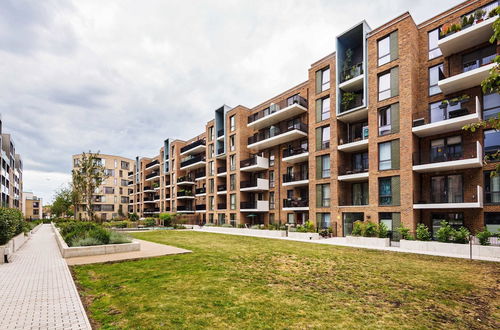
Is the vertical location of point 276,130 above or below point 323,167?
above

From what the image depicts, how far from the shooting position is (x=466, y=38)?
17.4 m

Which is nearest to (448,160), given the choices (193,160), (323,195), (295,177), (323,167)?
(323,167)

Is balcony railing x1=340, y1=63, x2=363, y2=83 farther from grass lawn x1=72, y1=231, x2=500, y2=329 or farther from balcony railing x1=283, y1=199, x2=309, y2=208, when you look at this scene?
grass lawn x1=72, y1=231, x2=500, y2=329

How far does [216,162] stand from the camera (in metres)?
38.6

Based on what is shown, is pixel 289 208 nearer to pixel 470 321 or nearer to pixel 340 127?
pixel 340 127

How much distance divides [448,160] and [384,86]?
7427mm

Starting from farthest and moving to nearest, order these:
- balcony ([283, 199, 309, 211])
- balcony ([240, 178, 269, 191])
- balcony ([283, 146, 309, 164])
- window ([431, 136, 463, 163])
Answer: balcony ([240, 178, 269, 191]), balcony ([283, 146, 309, 164]), balcony ([283, 199, 309, 211]), window ([431, 136, 463, 163])

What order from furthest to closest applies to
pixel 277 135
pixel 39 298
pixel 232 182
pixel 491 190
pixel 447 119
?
pixel 232 182 < pixel 277 135 < pixel 447 119 < pixel 491 190 < pixel 39 298

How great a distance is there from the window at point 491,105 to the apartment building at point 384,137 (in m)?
0.07

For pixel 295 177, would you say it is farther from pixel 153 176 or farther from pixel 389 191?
pixel 153 176

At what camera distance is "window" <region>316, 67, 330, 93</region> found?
82.5ft

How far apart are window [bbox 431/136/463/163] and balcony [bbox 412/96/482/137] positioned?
707 mm

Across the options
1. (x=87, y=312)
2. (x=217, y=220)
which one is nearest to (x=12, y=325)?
(x=87, y=312)

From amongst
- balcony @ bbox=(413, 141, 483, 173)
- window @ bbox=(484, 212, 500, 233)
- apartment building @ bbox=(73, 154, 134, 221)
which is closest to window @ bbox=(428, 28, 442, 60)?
balcony @ bbox=(413, 141, 483, 173)
